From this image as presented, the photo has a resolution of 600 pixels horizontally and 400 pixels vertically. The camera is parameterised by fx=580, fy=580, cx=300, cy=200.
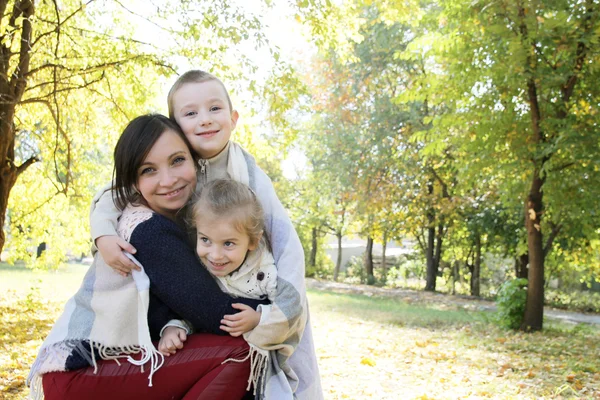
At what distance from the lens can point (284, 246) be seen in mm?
2264

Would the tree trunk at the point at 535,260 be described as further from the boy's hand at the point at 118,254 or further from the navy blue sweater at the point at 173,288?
the boy's hand at the point at 118,254

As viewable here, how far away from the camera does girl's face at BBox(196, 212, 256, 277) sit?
217 centimetres

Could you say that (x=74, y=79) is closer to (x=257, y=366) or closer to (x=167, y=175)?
(x=167, y=175)

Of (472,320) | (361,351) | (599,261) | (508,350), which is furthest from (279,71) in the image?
(599,261)

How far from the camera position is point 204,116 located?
2477 mm

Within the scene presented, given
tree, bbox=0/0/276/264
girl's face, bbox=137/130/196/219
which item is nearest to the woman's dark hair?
girl's face, bbox=137/130/196/219

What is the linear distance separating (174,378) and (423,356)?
6073 mm

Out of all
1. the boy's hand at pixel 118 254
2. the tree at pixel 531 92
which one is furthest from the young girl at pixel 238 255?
the tree at pixel 531 92

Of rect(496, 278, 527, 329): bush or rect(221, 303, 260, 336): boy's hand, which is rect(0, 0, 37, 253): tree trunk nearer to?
rect(221, 303, 260, 336): boy's hand

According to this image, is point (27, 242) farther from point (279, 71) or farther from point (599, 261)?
point (599, 261)

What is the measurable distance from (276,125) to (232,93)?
727 mm

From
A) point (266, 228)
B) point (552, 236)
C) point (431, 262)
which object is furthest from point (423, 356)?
point (431, 262)

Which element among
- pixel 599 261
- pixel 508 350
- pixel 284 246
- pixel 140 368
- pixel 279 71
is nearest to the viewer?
pixel 140 368

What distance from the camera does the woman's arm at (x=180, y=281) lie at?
2.12 meters
